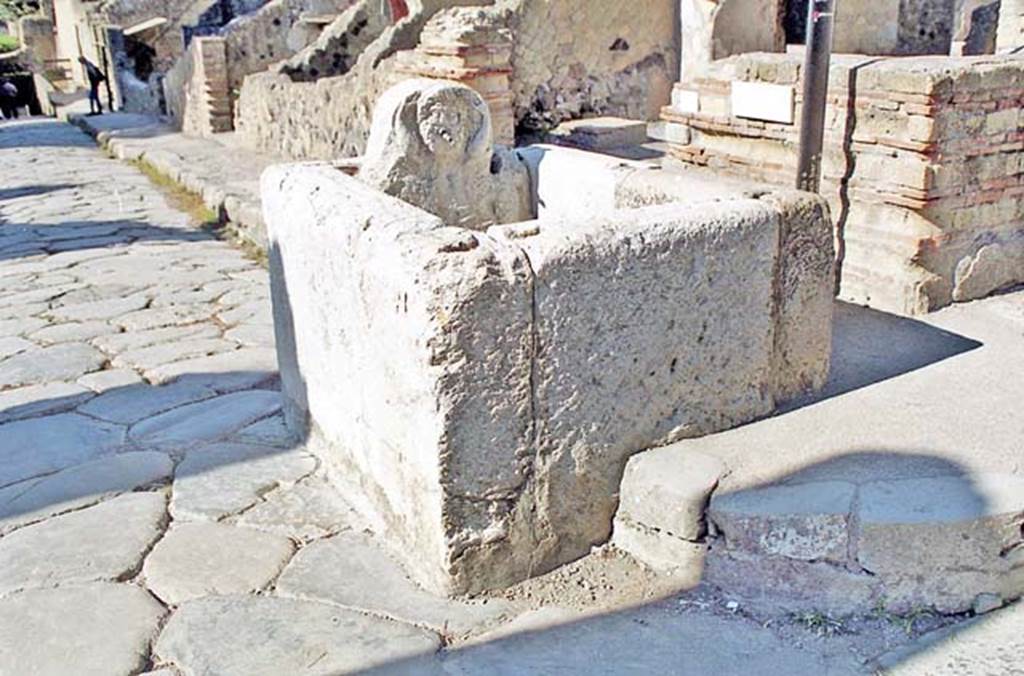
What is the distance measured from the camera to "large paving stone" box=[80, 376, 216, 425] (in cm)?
392

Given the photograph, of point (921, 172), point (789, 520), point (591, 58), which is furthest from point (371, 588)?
point (591, 58)

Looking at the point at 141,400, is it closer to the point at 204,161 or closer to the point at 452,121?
the point at 452,121

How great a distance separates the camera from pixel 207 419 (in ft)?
12.4

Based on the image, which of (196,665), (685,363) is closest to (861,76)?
(685,363)

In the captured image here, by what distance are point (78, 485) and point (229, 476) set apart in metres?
0.51

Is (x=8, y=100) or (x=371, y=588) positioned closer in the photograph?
(x=371, y=588)

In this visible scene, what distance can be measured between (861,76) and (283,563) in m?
3.01

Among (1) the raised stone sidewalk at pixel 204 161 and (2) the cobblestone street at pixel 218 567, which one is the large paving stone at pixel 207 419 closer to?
(2) the cobblestone street at pixel 218 567

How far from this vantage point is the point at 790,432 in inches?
111

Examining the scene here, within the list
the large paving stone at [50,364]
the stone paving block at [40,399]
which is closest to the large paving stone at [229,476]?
the stone paving block at [40,399]

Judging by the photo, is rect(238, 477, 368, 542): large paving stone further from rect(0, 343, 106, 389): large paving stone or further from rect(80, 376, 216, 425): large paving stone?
rect(0, 343, 106, 389): large paving stone

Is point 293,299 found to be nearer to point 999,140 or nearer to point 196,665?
point 196,665

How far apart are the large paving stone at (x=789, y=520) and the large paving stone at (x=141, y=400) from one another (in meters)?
2.43

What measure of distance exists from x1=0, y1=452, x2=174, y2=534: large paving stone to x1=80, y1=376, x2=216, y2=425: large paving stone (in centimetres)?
45
